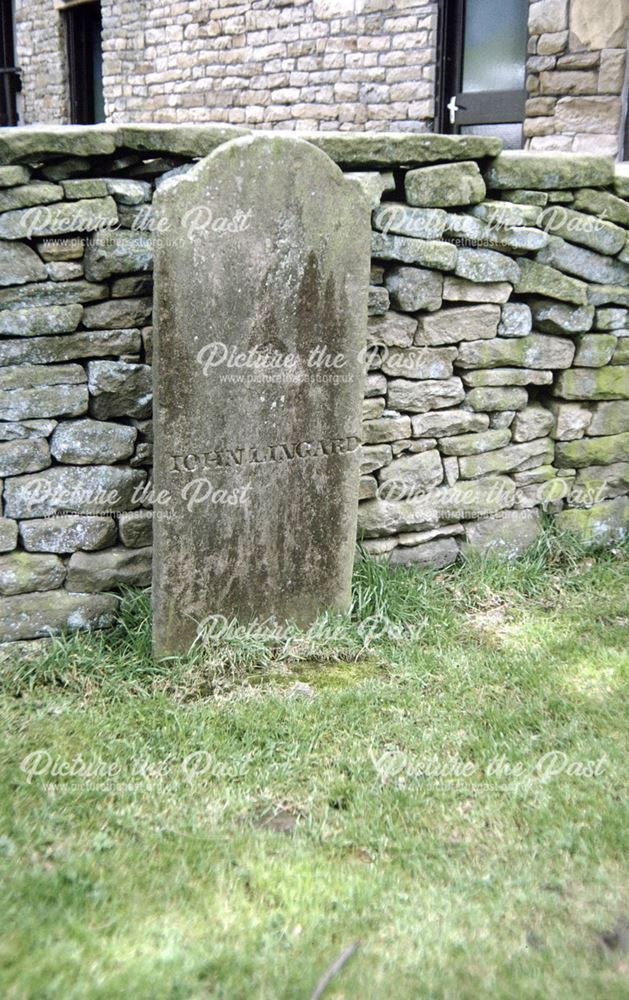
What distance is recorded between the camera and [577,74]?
6801 millimetres

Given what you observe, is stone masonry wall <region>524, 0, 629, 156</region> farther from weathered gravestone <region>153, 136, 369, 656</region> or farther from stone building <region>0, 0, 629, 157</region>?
weathered gravestone <region>153, 136, 369, 656</region>

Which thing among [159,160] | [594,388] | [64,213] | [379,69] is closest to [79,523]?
[64,213]

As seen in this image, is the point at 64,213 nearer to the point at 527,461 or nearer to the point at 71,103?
the point at 527,461

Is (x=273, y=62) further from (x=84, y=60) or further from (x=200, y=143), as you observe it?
(x=200, y=143)

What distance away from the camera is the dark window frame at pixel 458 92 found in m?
7.74

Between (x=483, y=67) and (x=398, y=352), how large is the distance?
453cm

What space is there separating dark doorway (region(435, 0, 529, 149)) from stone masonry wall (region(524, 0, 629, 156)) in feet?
1.97

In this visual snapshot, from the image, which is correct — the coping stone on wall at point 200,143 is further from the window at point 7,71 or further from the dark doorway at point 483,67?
the window at point 7,71

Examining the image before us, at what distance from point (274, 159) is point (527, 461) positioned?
2.10 meters

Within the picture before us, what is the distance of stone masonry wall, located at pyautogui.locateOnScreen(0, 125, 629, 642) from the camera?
3729 millimetres

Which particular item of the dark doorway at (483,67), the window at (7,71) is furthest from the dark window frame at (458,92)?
the window at (7,71)

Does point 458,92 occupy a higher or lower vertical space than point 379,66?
lower

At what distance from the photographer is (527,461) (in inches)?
195

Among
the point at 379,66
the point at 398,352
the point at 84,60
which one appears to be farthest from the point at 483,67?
the point at 84,60
